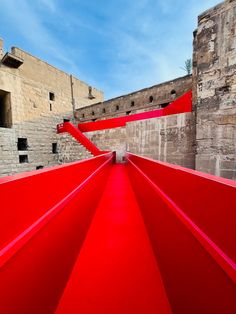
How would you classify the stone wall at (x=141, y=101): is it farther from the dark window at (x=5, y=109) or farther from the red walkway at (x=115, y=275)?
the red walkway at (x=115, y=275)

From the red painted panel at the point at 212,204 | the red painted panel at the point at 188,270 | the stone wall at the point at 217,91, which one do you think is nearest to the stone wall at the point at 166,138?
the stone wall at the point at 217,91

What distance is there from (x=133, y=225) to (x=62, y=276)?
0.93 metres

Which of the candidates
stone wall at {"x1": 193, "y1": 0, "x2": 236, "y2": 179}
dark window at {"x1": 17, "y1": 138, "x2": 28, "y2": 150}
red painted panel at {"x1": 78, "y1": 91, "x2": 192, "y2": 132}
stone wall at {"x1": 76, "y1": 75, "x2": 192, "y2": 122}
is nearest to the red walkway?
stone wall at {"x1": 193, "y1": 0, "x2": 236, "y2": 179}

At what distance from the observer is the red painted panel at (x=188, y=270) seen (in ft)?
1.85

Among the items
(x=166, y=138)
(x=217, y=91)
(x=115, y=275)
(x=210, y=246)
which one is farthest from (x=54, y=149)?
(x=210, y=246)

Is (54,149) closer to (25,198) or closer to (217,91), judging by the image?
(217,91)

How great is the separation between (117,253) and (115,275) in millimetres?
212

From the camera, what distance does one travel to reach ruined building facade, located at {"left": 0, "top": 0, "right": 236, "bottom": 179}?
4.02 meters

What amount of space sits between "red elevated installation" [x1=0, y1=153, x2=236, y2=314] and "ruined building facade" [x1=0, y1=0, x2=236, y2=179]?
3601 millimetres

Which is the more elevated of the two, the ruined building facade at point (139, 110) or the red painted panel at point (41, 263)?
the ruined building facade at point (139, 110)

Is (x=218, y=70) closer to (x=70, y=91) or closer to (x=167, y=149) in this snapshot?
(x=167, y=149)

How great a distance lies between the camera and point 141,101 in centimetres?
1248

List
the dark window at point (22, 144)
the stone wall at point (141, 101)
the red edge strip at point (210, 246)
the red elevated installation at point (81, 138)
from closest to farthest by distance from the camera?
the red edge strip at point (210, 246), the red elevated installation at point (81, 138), the stone wall at point (141, 101), the dark window at point (22, 144)

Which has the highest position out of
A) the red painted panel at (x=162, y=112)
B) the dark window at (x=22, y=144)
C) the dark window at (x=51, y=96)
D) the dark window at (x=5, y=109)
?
the dark window at (x=51, y=96)
